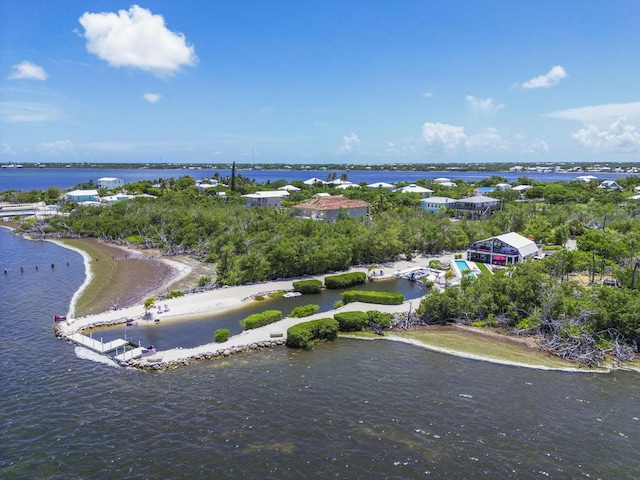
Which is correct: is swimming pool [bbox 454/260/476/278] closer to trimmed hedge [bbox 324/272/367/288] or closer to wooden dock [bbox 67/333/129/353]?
trimmed hedge [bbox 324/272/367/288]

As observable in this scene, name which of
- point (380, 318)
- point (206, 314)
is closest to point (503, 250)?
point (380, 318)

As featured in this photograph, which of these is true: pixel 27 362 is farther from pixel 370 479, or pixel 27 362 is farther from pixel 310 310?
pixel 370 479

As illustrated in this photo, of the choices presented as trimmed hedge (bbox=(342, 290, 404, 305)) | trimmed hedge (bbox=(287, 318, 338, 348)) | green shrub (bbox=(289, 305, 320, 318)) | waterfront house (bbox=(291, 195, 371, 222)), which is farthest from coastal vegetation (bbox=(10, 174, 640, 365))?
trimmed hedge (bbox=(287, 318, 338, 348))

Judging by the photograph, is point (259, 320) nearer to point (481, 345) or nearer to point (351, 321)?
point (351, 321)

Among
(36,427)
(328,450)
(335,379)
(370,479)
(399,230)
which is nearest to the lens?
(370,479)

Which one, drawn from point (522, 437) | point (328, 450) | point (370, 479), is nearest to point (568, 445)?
point (522, 437)

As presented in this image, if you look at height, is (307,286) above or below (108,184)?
below

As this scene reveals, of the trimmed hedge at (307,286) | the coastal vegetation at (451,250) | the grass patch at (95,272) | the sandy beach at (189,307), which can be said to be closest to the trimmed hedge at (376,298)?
the sandy beach at (189,307)
